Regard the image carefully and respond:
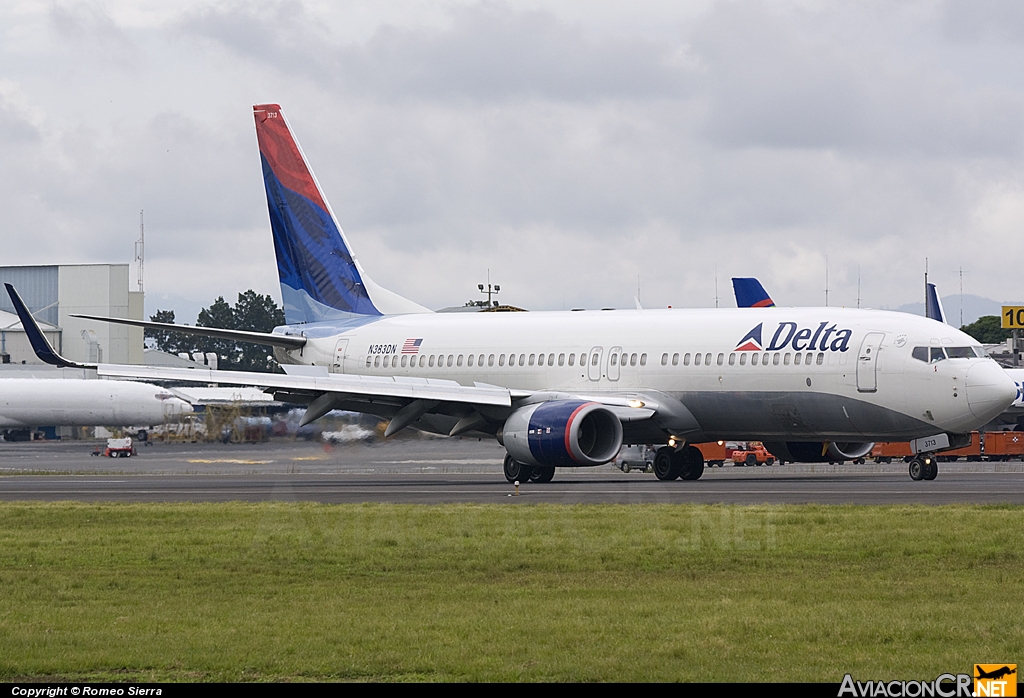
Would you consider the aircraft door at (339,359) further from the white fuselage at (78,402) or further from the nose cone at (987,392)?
the white fuselage at (78,402)

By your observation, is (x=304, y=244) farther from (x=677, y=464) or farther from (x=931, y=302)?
(x=931, y=302)

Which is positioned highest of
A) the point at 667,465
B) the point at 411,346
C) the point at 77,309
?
the point at 77,309

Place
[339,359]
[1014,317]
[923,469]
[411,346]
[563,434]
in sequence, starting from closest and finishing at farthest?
[563,434] → [923,469] → [411,346] → [339,359] → [1014,317]

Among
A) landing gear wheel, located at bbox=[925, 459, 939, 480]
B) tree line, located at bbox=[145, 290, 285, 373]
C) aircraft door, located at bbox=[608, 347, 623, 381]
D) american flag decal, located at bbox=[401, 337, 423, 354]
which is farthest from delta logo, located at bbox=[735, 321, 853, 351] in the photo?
tree line, located at bbox=[145, 290, 285, 373]

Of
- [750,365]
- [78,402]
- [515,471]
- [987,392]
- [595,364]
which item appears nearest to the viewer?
[987,392]

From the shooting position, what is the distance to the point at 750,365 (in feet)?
117

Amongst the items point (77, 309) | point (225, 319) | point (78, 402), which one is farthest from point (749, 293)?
point (225, 319)

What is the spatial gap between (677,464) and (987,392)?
28.9 ft

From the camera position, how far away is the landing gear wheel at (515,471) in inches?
1471

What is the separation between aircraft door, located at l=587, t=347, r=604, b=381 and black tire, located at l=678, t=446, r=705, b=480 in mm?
3027

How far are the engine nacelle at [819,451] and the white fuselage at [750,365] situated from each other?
11.5ft

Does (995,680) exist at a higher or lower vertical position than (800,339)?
lower

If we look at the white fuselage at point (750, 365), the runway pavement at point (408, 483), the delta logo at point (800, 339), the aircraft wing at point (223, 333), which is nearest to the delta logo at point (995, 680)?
the runway pavement at point (408, 483)

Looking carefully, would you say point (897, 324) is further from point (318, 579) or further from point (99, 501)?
point (318, 579)
